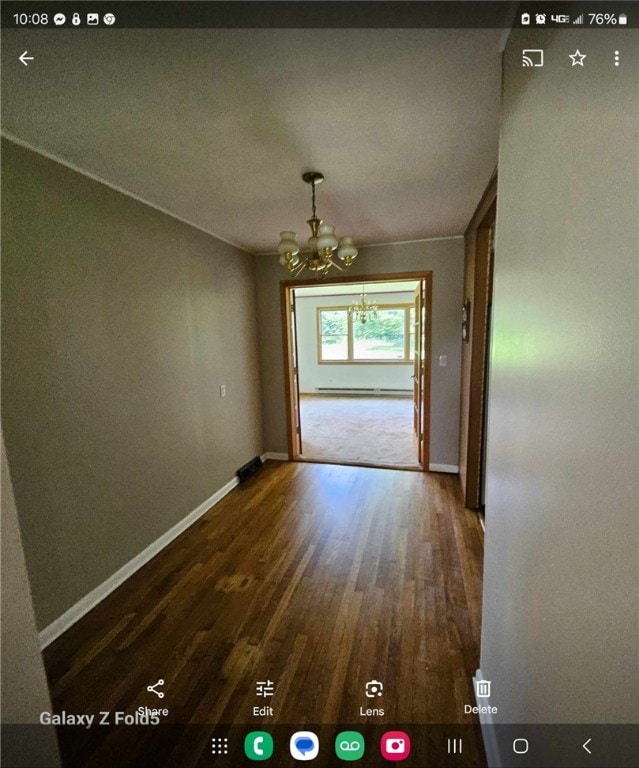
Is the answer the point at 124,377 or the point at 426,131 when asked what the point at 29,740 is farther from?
the point at 426,131

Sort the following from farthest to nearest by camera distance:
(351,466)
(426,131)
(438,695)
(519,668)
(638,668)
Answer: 1. (351,466)
2. (426,131)
3. (438,695)
4. (519,668)
5. (638,668)

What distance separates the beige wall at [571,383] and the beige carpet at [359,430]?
286 cm

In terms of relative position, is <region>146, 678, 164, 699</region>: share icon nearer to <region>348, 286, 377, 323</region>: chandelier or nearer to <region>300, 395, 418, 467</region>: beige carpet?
<region>300, 395, 418, 467</region>: beige carpet

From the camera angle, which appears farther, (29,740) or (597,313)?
(29,740)

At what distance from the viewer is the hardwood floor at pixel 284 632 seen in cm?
121

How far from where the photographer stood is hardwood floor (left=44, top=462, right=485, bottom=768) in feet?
3.99

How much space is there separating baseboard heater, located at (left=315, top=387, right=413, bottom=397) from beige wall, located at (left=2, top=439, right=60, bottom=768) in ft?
22.4

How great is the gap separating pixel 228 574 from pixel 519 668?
5.42 feet

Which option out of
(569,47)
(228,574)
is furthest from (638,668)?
(228,574)

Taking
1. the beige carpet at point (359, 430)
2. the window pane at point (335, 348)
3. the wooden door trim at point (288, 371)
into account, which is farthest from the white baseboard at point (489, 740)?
the window pane at point (335, 348)

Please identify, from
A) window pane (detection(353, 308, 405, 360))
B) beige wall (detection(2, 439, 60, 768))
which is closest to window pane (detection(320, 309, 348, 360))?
window pane (detection(353, 308, 405, 360))

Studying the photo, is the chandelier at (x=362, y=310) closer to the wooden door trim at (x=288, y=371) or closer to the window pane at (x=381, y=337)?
the window pane at (x=381, y=337)

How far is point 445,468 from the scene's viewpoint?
133 inches

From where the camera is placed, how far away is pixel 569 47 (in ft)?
1.94
